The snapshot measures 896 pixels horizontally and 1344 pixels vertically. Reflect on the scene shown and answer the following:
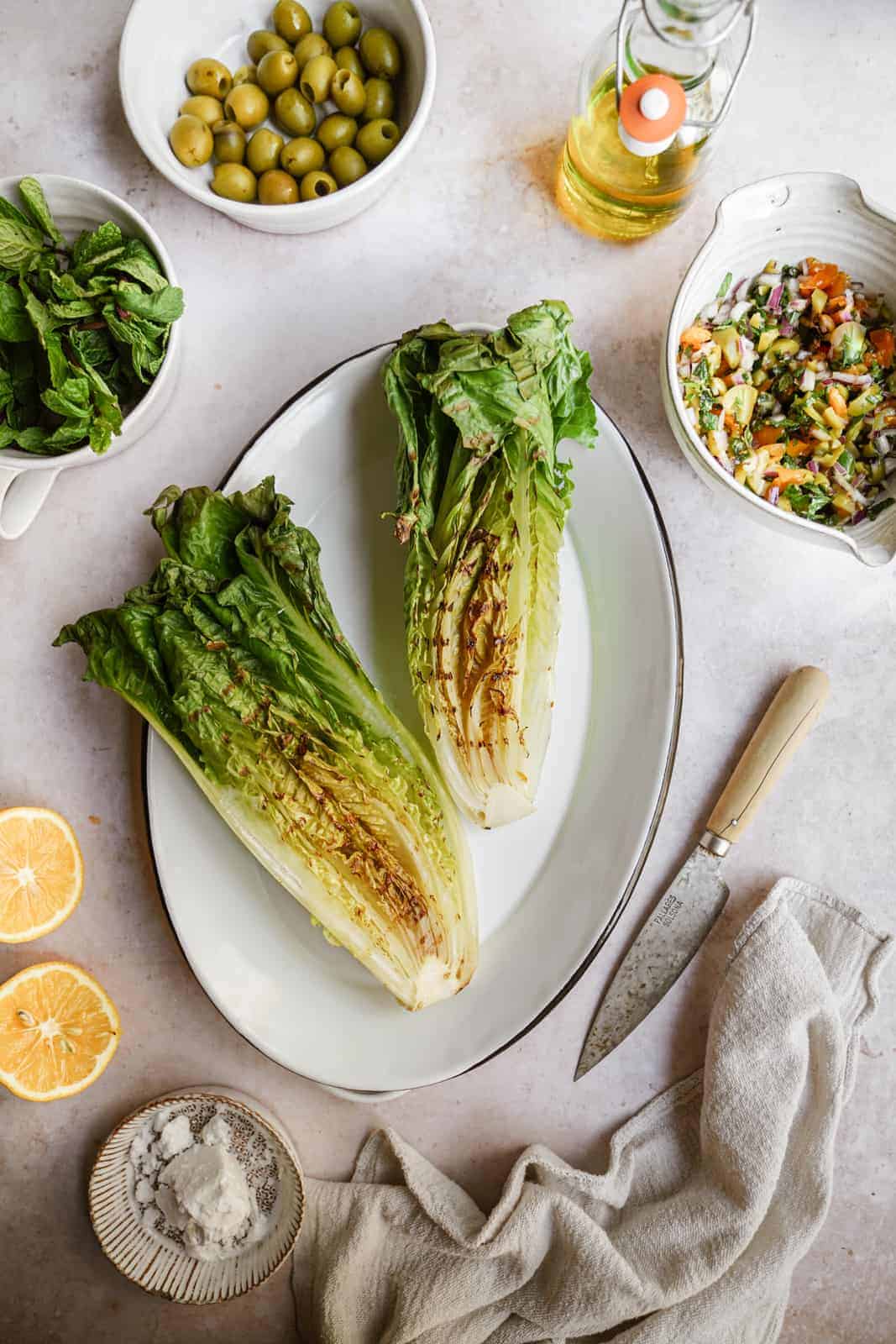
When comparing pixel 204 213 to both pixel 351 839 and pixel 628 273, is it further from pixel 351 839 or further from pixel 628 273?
pixel 351 839

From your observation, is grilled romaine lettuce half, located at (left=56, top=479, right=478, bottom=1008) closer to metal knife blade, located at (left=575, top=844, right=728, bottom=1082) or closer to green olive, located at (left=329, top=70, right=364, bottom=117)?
metal knife blade, located at (left=575, top=844, right=728, bottom=1082)

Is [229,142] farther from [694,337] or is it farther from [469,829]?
[469,829]

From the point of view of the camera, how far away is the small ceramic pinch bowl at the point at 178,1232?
189 cm

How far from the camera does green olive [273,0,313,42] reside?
1802 mm

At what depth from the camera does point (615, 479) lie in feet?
5.85

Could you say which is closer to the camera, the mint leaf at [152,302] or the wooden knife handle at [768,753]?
the mint leaf at [152,302]

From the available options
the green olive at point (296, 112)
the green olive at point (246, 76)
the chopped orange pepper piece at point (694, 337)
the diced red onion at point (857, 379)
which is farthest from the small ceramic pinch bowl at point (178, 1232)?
the green olive at point (246, 76)

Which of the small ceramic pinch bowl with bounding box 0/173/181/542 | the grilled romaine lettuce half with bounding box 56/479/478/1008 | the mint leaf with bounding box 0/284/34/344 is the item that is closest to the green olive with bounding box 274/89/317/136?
the small ceramic pinch bowl with bounding box 0/173/181/542

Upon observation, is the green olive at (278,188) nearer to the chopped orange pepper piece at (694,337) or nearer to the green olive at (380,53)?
the green olive at (380,53)

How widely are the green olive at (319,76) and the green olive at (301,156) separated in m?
0.09

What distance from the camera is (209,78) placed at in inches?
70.9

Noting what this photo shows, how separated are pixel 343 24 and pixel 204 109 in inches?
12.5

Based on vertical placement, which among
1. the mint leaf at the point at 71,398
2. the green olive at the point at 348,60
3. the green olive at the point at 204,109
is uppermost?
the green olive at the point at 348,60

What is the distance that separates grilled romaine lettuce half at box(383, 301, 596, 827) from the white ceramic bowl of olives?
0.44 metres
